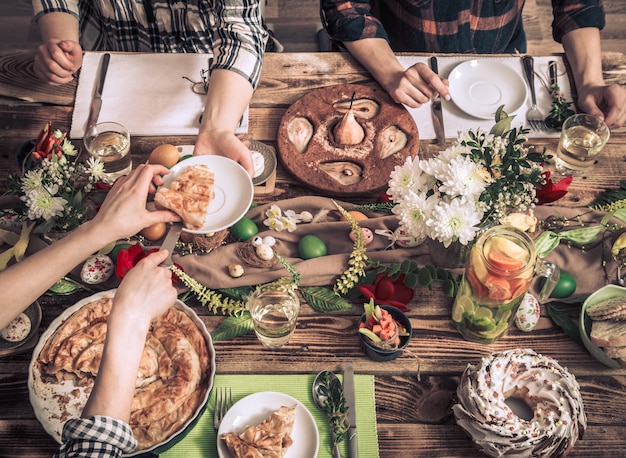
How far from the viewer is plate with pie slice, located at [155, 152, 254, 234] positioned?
1336mm

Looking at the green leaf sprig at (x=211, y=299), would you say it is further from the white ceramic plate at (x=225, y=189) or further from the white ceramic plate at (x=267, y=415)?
the white ceramic plate at (x=267, y=415)

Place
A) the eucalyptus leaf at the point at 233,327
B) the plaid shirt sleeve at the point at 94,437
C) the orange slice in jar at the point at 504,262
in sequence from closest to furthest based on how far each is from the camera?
1. the plaid shirt sleeve at the point at 94,437
2. the orange slice in jar at the point at 504,262
3. the eucalyptus leaf at the point at 233,327

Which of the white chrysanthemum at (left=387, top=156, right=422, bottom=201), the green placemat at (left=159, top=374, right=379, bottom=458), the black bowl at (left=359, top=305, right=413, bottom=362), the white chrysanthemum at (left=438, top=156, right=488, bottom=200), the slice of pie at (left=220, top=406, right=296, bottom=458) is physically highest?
the white chrysanthemum at (left=438, top=156, right=488, bottom=200)

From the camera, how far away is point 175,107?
1.73 metres

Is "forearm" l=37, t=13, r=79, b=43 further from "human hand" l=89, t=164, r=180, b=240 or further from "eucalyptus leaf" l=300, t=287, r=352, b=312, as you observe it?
"eucalyptus leaf" l=300, t=287, r=352, b=312

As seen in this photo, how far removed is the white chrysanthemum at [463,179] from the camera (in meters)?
1.13

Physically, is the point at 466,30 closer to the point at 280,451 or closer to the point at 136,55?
the point at 136,55

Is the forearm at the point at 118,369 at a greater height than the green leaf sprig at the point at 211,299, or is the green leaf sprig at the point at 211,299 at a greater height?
the forearm at the point at 118,369

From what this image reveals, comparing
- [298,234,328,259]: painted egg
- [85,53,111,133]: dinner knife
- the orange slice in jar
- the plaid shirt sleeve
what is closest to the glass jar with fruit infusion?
the orange slice in jar

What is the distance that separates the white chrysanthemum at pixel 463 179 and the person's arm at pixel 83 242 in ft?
2.12

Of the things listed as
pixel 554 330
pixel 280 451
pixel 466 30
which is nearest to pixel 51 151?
pixel 280 451

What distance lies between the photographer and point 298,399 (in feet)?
4.09

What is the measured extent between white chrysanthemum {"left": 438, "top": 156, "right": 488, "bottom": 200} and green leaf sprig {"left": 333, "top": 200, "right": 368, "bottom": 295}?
13.0 inches

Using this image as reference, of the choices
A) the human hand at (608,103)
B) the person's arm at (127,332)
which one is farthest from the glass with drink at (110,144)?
the human hand at (608,103)
